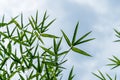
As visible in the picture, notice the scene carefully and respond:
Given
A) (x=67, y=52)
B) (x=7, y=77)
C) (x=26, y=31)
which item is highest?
(x=26, y=31)

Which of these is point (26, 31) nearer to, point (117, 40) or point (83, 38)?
point (83, 38)

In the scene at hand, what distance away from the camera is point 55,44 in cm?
392

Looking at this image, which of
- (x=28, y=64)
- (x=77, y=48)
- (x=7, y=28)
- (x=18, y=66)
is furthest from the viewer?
(x=7, y=28)

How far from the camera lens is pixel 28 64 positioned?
456 centimetres

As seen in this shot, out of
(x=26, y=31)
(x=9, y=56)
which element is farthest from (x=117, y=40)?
(x=9, y=56)

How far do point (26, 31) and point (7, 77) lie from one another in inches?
35.3

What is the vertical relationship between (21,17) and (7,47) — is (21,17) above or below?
above

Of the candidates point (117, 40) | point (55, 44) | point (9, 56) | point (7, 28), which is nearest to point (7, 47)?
point (9, 56)

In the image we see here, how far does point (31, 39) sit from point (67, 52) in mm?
1277

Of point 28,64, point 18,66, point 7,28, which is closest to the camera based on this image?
point 28,64

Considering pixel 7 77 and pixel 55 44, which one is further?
pixel 7 77

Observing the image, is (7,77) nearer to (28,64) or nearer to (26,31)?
(28,64)

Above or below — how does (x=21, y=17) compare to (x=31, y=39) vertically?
above

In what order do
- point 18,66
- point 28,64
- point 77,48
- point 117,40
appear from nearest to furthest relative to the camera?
point 77,48 < point 28,64 < point 18,66 < point 117,40
